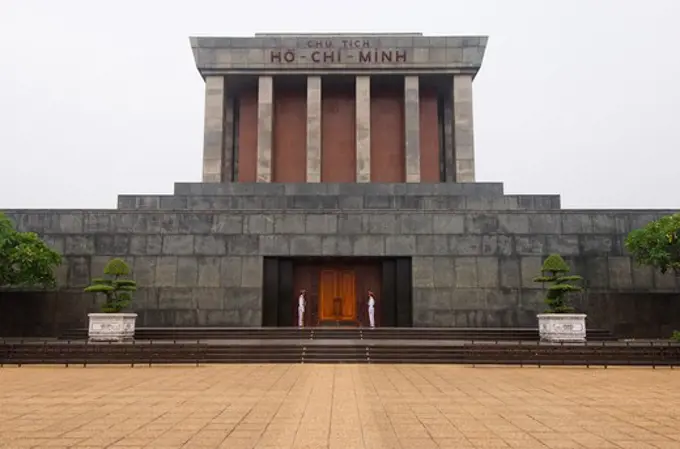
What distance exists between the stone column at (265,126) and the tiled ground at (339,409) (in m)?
21.1

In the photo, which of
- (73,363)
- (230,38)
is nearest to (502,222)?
(73,363)

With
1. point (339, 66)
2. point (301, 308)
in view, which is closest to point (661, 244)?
point (301, 308)

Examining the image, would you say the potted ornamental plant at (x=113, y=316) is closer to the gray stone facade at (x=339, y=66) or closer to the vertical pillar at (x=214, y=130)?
the vertical pillar at (x=214, y=130)

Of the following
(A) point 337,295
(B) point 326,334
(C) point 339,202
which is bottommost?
(B) point 326,334

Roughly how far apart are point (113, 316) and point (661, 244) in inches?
879

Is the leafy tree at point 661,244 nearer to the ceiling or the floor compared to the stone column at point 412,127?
nearer to the floor

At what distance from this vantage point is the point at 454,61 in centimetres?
3828

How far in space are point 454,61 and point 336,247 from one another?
692 inches

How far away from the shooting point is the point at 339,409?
11156 millimetres

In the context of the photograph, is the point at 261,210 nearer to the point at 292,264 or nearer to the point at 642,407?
the point at 292,264

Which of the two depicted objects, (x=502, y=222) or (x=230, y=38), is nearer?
(x=502, y=222)

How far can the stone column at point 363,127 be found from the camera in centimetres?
3675

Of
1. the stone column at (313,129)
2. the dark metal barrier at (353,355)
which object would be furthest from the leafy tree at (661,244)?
the stone column at (313,129)

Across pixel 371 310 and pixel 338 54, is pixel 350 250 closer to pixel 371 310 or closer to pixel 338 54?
pixel 371 310
